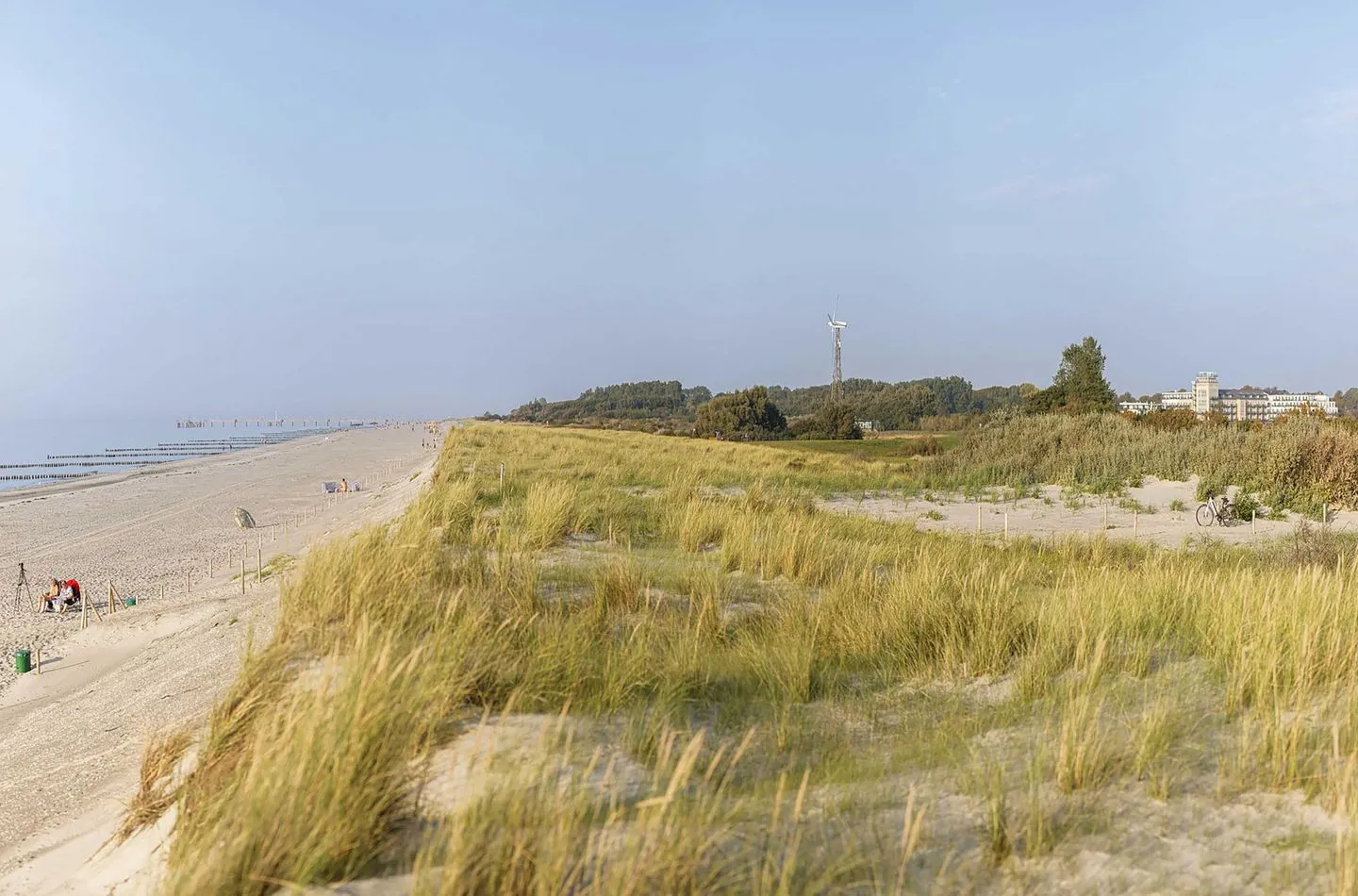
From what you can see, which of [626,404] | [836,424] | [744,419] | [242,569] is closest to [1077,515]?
[242,569]

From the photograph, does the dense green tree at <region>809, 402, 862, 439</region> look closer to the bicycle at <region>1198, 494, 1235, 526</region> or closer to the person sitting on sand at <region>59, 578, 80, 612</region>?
the bicycle at <region>1198, 494, 1235, 526</region>

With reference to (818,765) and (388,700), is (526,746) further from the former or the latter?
(818,765)

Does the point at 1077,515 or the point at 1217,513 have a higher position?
the point at 1217,513

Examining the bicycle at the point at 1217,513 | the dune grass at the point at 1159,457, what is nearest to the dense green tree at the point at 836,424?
the dune grass at the point at 1159,457

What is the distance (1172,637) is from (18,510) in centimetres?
4491

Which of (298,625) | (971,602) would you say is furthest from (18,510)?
(971,602)

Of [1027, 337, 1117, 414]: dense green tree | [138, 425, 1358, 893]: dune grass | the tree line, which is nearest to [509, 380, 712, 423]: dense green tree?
the tree line

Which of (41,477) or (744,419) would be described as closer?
(41,477)

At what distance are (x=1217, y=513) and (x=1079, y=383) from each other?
32.8 metres

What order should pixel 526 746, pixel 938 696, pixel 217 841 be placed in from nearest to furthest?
pixel 217 841
pixel 526 746
pixel 938 696

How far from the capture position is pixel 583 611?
5359 millimetres

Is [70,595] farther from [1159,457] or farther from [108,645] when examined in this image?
[1159,457]

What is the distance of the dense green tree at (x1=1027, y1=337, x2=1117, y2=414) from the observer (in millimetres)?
37969

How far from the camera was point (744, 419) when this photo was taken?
61.6 m
